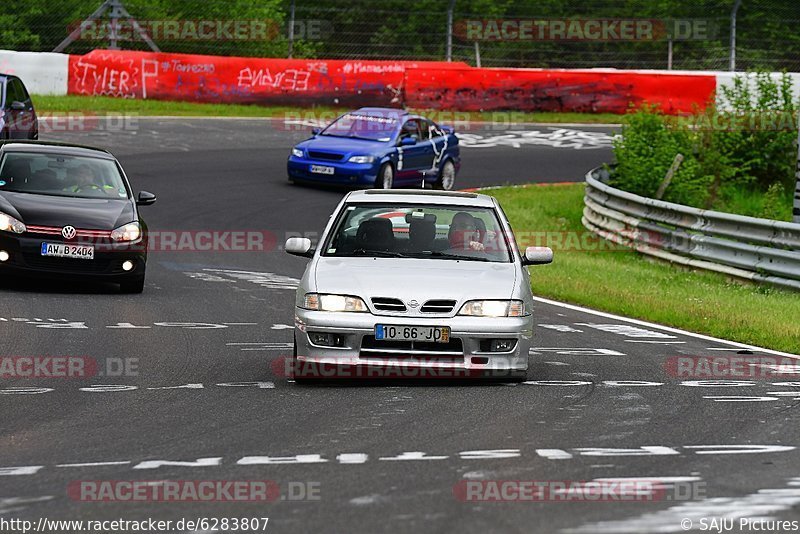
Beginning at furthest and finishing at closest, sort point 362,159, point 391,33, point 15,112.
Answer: point 391,33 → point 362,159 → point 15,112

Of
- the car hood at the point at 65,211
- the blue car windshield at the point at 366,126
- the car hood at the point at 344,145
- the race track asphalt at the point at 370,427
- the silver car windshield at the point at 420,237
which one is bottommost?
the race track asphalt at the point at 370,427

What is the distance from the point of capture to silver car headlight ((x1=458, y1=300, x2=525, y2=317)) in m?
10.1

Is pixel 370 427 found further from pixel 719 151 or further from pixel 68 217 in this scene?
pixel 719 151

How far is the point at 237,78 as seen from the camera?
36531 mm

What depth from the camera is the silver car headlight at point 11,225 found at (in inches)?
594

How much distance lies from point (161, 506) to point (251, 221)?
16.6m

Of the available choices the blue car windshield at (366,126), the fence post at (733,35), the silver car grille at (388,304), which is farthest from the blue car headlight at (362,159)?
the silver car grille at (388,304)

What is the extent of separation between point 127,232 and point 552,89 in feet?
79.5

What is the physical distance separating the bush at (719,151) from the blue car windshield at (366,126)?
13.9 ft

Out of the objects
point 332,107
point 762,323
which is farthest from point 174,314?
point 332,107

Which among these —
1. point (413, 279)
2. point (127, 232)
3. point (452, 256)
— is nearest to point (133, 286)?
point (127, 232)

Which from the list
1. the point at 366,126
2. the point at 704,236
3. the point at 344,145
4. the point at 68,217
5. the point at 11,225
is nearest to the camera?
the point at 11,225

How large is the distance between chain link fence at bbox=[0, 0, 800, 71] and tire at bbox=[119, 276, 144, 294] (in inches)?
722

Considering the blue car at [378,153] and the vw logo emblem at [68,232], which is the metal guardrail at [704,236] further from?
the vw logo emblem at [68,232]
